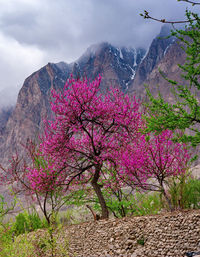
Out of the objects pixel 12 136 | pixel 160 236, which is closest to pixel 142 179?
pixel 160 236

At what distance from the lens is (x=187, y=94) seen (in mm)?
5426

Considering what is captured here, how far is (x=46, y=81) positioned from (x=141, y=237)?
432ft

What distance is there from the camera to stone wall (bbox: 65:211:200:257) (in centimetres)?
546

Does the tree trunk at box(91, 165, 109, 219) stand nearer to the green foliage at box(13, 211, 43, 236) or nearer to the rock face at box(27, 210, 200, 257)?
the rock face at box(27, 210, 200, 257)

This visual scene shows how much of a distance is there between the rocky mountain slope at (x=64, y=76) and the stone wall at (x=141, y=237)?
358 feet

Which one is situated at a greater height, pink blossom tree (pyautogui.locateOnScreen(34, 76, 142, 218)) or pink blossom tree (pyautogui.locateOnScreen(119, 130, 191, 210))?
pink blossom tree (pyautogui.locateOnScreen(34, 76, 142, 218))

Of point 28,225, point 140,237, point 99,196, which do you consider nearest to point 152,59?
point 28,225

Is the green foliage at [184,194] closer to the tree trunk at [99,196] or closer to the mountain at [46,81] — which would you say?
the tree trunk at [99,196]

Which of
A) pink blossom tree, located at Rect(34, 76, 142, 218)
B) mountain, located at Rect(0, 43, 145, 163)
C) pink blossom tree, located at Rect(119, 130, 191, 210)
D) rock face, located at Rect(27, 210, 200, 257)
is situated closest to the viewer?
rock face, located at Rect(27, 210, 200, 257)

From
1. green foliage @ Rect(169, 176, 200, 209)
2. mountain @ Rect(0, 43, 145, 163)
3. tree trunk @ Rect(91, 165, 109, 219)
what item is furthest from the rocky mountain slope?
green foliage @ Rect(169, 176, 200, 209)

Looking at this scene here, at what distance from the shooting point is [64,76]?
138 metres

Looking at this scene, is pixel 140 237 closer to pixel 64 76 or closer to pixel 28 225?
pixel 28 225

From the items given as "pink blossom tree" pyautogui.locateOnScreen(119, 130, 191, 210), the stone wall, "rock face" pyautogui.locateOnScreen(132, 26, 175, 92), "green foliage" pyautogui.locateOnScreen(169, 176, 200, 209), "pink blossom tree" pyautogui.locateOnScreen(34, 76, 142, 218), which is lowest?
the stone wall

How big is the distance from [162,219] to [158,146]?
1843mm
